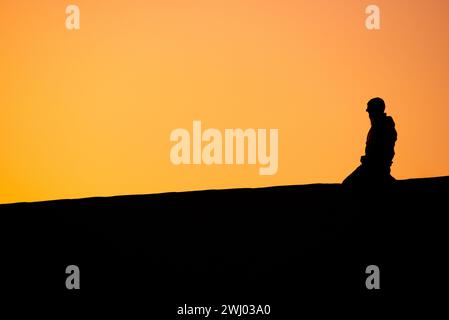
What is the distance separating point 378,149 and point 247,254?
9.99ft

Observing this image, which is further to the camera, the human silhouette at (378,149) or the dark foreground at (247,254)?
the human silhouette at (378,149)

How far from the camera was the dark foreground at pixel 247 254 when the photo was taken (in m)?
7.12

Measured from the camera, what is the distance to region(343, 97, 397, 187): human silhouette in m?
10.1

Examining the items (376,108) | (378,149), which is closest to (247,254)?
(378,149)

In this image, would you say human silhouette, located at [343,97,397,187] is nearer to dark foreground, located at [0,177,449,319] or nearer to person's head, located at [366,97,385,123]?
person's head, located at [366,97,385,123]

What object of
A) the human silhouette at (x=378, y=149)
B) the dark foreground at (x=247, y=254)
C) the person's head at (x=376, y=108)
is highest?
Result: the person's head at (x=376, y=108)

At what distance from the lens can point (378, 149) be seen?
10125mm

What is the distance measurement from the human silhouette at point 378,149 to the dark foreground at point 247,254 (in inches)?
10.7

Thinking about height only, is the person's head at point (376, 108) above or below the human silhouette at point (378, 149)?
above

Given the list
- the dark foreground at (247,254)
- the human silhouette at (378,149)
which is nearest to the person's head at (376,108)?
the human silhouette at (378,149)

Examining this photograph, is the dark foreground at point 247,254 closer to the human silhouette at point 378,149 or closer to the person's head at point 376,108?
the human silhouette at point 378,149

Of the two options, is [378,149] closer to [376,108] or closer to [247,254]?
[376,108]

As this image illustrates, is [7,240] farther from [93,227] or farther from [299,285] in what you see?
[299,285]
